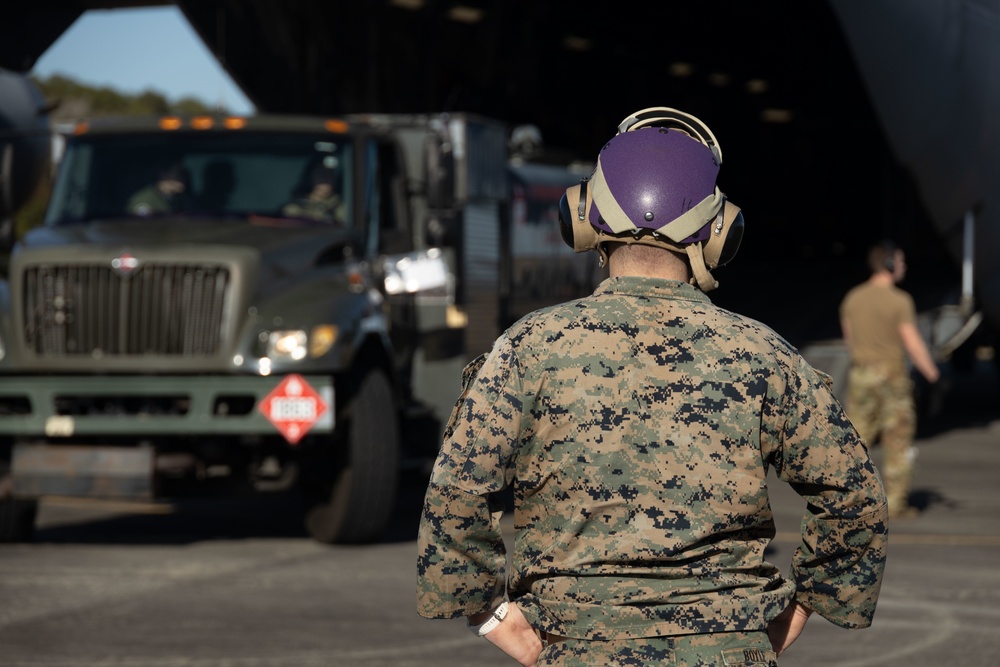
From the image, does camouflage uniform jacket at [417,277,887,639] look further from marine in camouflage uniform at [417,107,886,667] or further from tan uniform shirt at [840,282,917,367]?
tan uniform shirt at [840,282,917,367]

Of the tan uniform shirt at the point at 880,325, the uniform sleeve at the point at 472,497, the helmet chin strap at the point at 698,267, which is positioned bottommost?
the tan uniform shirt at the point at 880,325

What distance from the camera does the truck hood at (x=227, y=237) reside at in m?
11.1

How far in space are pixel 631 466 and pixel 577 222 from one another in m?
0.51

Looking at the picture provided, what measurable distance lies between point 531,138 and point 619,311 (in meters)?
13.1

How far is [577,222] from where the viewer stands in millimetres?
3305

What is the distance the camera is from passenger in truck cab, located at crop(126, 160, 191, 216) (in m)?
11.8

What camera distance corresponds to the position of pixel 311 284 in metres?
11.0

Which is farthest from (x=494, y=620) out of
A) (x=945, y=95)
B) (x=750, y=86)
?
(x=750, y=86)

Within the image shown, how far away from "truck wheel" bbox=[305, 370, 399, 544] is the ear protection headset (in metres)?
7.84

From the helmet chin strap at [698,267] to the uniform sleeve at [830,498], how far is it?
21 cm

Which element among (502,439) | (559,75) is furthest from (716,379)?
(559,75)

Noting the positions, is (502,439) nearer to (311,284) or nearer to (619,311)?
(619,311)

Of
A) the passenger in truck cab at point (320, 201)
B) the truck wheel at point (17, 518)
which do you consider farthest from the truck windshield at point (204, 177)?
the truck wheel at point (17, 518)

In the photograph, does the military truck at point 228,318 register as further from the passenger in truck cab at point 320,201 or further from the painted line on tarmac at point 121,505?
the painted line on tarmac at point 121,505
